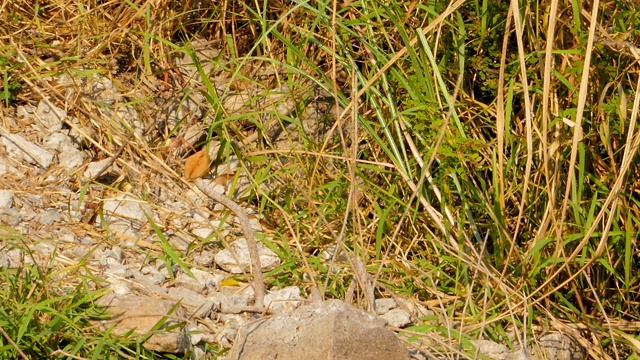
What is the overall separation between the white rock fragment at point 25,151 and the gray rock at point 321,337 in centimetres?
121

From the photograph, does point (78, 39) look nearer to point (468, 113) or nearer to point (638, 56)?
point (468, 113)

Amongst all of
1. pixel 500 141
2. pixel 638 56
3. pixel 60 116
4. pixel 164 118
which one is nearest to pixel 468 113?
pixel 500 141

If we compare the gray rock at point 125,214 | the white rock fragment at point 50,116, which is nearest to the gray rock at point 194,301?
the gray rock at point 125,214

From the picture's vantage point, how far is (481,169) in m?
3.00

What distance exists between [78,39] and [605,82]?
1.97 m

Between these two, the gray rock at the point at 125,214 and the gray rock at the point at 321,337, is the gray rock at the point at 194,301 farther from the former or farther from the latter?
the gray rock at the point at 125,214

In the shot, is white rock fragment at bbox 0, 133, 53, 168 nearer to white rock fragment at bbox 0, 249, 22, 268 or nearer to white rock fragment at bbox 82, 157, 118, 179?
white rock fragment at bbox 82, 157, 118, 179

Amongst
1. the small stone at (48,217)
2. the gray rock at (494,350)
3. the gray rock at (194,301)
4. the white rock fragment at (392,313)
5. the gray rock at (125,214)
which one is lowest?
the gray rock at (494,350)

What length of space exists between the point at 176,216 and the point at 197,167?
283mm

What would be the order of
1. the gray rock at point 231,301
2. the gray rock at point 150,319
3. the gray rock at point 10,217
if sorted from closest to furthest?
A: the gray rock at point 150,319 → the gray rock at point 231,301 → the gray rock at point 10,217

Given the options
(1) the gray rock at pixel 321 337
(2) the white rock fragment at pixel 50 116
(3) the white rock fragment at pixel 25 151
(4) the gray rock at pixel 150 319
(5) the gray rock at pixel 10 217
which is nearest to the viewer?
(1) the gray rock at pixel 321 337

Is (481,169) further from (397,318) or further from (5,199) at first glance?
(5,199)

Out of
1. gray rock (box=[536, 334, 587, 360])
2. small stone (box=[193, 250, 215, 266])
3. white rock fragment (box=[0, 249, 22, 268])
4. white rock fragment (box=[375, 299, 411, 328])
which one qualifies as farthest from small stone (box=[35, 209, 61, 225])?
gray rock (box=[536, 334, 587, 360])

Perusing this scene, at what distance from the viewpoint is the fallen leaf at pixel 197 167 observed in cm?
353
